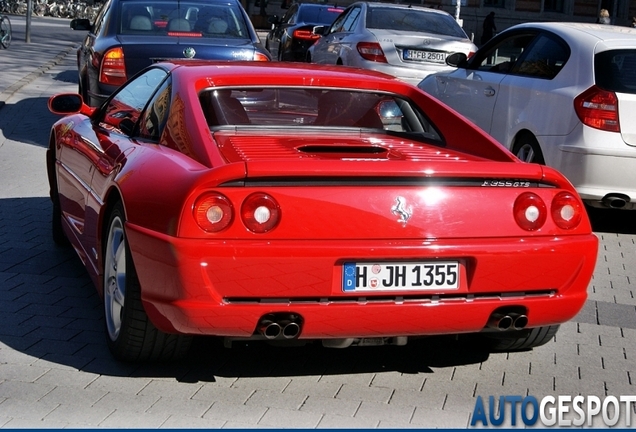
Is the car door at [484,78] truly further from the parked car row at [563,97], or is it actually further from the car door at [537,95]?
the car door at [537,95]

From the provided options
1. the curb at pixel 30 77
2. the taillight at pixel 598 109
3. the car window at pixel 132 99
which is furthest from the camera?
the curb at pixel 30 77

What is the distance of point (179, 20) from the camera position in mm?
12102

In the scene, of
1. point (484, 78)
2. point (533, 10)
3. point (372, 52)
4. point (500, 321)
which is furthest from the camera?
point (533, 10)

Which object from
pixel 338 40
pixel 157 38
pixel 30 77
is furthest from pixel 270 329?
pixel 30 77

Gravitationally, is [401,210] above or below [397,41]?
above

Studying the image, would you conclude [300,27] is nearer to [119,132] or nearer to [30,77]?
[30,77]

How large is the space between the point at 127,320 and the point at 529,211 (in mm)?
1766

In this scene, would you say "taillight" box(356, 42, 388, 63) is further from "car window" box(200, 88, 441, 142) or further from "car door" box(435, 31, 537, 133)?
"car window" box(200, 88, 441, 142)

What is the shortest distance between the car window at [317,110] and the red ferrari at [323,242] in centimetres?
27

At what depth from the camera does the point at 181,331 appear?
4699 mm

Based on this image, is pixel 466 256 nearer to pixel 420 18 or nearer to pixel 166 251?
pixel 166 251

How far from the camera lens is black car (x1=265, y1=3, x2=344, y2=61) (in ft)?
77.3

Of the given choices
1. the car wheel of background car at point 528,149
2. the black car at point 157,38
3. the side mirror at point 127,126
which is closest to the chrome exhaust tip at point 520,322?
the side mirror at point 127,126

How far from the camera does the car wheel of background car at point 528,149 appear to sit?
9396mm
